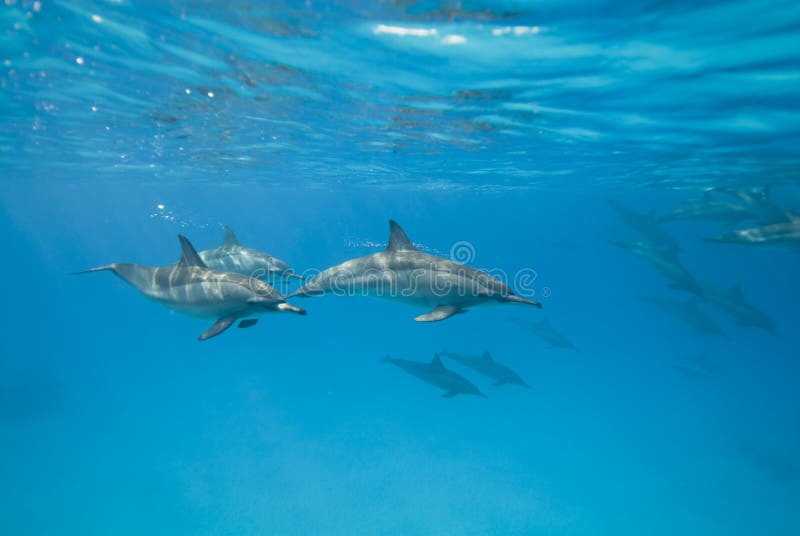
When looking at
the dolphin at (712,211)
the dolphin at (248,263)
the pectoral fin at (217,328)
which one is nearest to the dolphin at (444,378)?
the dolphin at (248,263)

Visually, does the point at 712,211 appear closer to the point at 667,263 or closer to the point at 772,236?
the point at 667,263

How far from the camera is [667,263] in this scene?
59.6 ft

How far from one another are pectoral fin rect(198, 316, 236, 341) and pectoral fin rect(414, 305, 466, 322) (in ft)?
10.2

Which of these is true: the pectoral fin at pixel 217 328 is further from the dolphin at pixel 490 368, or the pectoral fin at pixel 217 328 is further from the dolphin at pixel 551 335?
the dolphin at pixel 551 335

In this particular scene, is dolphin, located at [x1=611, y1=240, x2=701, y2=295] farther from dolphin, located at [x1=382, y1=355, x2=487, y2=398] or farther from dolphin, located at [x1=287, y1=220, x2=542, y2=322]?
dolphin, located at [x1=287, y1=220, x2=542, y2=322]

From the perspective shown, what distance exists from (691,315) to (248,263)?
71.5 feet

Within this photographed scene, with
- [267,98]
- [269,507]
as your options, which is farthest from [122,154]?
[269,507]

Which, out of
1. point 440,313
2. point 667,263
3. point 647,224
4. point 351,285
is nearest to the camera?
point 440,313

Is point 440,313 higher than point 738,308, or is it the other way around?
point 440,313

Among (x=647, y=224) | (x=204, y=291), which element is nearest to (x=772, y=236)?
(x=647, y=224)

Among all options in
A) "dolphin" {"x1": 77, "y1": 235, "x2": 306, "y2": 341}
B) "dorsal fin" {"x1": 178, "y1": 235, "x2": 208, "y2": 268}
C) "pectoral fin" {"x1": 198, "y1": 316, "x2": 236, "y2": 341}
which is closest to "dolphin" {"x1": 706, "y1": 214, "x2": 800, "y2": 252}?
"dolphin" {"x1": 77, "y1": 235, "x2": 306, "y2": 341}

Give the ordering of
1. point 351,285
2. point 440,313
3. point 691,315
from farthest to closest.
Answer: point 691,315 < point 351,285 < point 440,313

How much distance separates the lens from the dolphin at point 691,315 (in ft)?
71.8

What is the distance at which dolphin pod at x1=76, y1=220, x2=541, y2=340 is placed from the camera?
7262 mm
